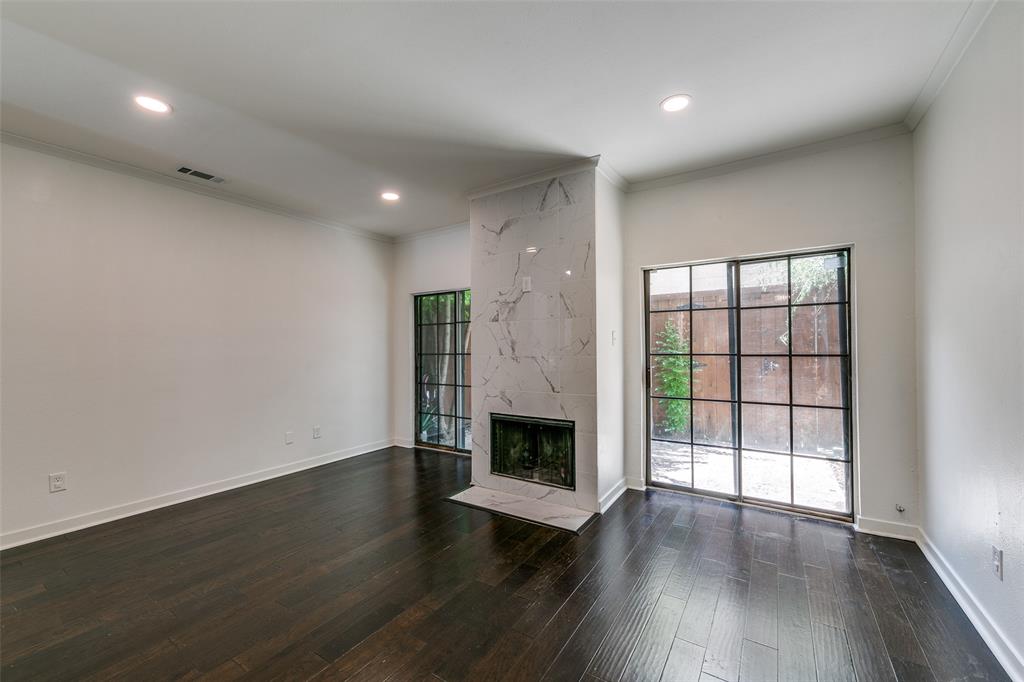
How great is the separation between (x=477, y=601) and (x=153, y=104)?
11.4 feet

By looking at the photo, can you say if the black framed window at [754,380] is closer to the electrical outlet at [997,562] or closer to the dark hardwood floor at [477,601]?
the dark hardwood floor at [477,601]

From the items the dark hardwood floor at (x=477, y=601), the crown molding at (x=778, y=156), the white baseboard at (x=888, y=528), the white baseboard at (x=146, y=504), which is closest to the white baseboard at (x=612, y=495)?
the dark hardwood floor at (x=477, y=601)

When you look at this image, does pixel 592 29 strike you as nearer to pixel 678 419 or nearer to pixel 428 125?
pixel 428 125

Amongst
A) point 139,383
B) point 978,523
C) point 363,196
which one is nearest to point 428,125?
point 363,196

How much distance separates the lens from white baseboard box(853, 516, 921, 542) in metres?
2.76

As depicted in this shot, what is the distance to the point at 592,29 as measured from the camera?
1.94 metres

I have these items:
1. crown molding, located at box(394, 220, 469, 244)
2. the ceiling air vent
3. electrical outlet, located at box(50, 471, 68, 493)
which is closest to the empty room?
electrical outlet, located at box(50, 471, 68, 493)

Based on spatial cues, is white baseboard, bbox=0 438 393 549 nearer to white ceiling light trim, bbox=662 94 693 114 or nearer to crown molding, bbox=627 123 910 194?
crown molding, bbox=627 123 910 194

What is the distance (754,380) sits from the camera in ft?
11.1

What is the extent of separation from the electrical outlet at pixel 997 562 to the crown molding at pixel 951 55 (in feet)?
7.76

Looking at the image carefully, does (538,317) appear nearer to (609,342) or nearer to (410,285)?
(609,342)

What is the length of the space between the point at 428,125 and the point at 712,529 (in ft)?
11.4

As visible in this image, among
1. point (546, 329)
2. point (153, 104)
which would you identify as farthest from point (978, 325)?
point (153, 104)

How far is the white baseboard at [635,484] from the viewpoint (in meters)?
3.80
